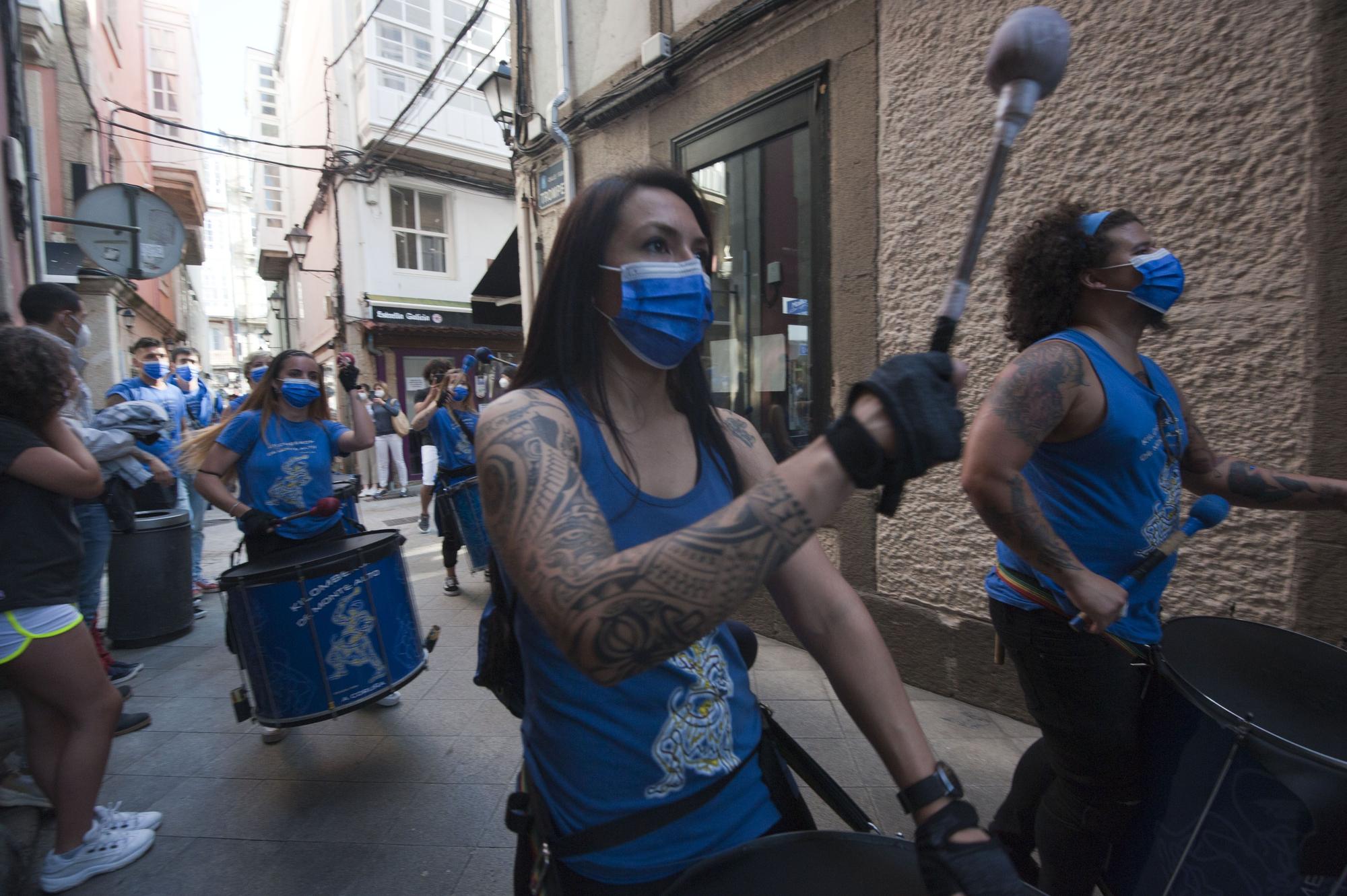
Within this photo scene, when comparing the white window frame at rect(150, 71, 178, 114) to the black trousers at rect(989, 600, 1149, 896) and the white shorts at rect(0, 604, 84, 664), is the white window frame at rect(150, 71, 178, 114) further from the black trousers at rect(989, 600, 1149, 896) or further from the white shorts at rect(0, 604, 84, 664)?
the black trousers at rect(989, 600, 1149, 896)

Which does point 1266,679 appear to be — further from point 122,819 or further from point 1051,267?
point 122,819

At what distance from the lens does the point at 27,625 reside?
226 cm

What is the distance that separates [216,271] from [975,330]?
59.9 m

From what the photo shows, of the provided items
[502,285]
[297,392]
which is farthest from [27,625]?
[502,285]

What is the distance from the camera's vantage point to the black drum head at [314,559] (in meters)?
2.73

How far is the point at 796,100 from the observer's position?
429 centimetres

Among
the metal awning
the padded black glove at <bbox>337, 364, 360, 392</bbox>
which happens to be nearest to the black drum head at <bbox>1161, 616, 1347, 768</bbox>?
the padded black glove at <bbox>337, 364, 360, 392</bbox>

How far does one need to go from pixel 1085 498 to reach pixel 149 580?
18.4ft

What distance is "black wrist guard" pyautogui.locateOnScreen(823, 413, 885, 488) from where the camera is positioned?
799 millimetres

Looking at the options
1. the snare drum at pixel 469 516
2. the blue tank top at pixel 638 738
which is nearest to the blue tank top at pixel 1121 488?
the blue tank top at pixel 638 738

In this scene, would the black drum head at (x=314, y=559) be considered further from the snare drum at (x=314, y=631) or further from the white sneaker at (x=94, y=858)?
the white sneaker at (x=94, y=858)

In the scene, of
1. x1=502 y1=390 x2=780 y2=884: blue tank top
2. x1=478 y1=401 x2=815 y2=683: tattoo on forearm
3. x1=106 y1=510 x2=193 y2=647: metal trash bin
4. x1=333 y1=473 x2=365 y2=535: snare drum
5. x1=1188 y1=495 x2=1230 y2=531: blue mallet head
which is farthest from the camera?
x1=106 y1=510 x2=193 y2=647: metal trash bin

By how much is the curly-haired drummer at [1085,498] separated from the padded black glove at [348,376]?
11.4ft

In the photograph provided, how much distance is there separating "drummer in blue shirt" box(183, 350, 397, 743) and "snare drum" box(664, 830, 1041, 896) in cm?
309
